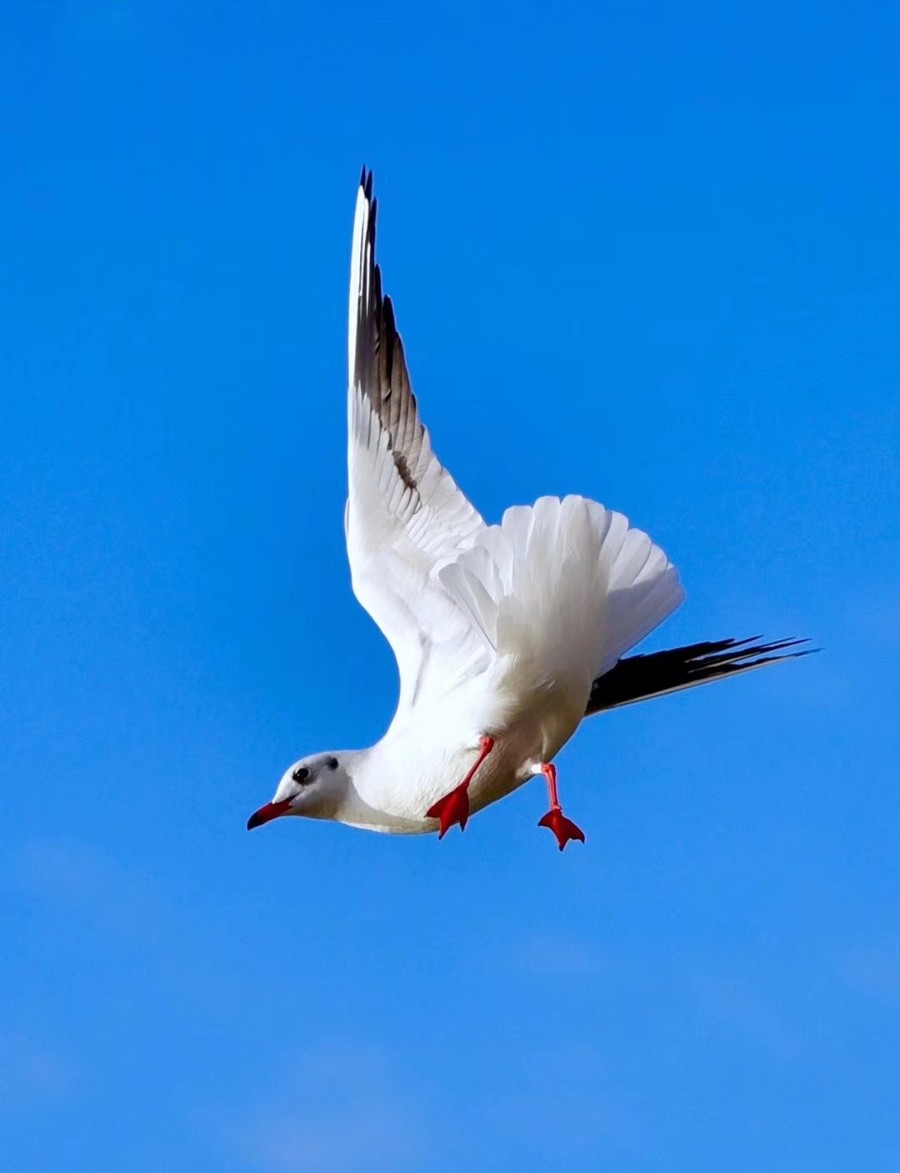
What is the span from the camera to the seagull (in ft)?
25.1

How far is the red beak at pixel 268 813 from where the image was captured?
347 inches

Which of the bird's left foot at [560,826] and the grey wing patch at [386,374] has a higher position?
the grey wing patch at [386,374]

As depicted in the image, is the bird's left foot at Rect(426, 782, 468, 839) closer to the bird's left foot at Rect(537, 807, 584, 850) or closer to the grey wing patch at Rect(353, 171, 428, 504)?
the bird's left foot at Rect(537, 807, 584, 850)

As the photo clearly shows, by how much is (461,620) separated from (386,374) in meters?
1.41

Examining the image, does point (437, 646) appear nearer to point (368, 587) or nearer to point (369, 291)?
point (368, 587)

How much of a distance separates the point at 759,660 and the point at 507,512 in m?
2.41

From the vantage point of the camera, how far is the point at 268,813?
8836 mm

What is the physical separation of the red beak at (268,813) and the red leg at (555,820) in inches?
46.1

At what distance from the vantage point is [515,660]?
791cm

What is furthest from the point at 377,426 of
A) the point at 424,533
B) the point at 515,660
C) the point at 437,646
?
the point at 515,660

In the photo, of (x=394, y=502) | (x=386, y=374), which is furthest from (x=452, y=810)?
(x=386, y=374)

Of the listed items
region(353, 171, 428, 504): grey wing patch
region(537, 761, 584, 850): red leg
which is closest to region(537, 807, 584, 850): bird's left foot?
region(537, 761, 584, 850): red leg

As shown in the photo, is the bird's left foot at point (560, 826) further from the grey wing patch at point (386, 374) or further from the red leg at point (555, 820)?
the grey wing patch at point (386, 374)

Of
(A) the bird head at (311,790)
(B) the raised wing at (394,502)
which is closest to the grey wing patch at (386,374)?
(B) the raised wing at (394,502)
